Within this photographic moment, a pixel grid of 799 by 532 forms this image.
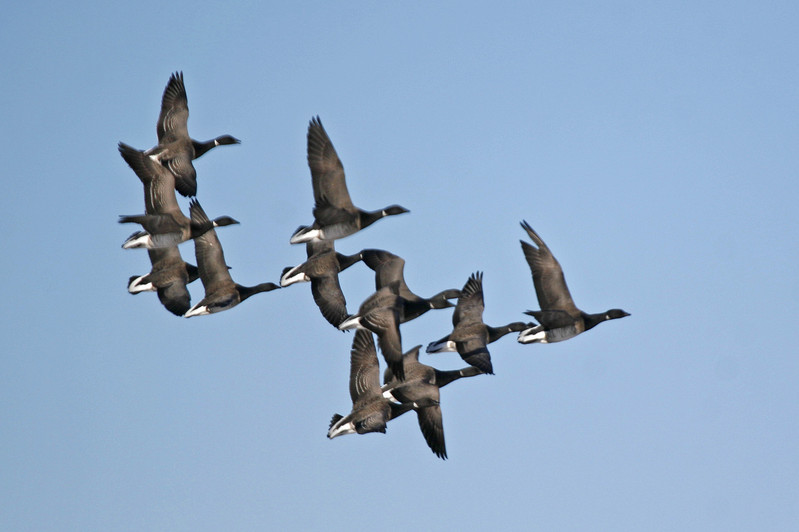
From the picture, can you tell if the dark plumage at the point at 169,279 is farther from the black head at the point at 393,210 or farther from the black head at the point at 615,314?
the black head at the point at 615,314

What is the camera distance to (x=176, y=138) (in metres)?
40.5

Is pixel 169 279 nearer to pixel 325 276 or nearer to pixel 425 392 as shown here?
pixel 325 276

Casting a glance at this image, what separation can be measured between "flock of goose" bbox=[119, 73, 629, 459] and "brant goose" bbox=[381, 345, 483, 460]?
27mm

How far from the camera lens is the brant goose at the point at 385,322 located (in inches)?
1368

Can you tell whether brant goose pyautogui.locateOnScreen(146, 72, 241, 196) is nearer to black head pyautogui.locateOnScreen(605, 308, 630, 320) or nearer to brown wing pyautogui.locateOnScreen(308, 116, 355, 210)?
brown wing pyautogui.locateOnScreen(308, 116, 355, 210)

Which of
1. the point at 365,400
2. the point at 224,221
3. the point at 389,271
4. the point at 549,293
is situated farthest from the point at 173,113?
the point at 549,293

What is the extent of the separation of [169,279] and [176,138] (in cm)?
387

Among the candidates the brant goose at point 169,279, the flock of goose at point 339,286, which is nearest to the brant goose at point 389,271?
the flock of goose at point 339,286

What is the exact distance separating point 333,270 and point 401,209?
114 inches

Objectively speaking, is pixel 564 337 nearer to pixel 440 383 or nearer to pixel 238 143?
pixel 440 383

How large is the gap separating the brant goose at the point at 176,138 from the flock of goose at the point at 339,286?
27mm

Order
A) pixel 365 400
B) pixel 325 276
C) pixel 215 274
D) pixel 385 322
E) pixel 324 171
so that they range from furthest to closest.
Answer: pixel 215 274 < pixel 325 276 < pixel 365 400 < pixel 324 171 < pixel 385 322

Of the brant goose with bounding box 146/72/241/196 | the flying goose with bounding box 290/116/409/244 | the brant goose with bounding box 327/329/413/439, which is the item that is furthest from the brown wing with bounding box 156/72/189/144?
the brant goose with bounding box 327/329/413/439

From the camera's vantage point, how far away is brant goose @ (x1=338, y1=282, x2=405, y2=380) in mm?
34750
